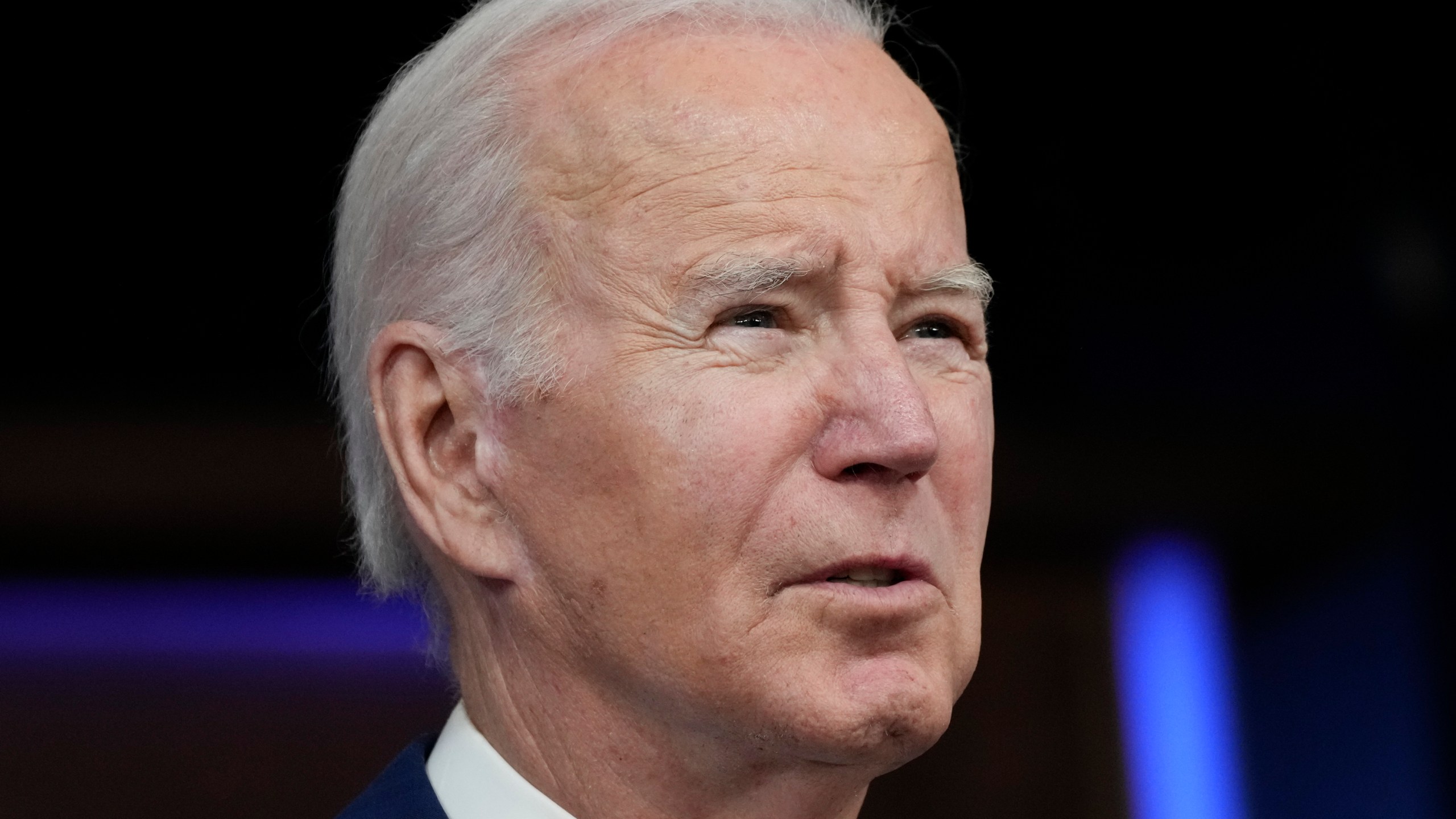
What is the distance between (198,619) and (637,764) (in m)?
1.59

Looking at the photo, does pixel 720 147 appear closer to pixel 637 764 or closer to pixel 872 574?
pixel 872 574

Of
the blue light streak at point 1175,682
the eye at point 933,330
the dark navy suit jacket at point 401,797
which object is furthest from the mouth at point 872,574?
the blue light streak at point 1175,682

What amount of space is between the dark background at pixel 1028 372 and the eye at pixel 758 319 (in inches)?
57.6

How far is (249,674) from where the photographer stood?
316 centimetres

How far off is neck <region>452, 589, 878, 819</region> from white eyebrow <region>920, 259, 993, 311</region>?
1.99 ft

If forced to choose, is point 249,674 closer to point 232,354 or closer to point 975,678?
point 232,354

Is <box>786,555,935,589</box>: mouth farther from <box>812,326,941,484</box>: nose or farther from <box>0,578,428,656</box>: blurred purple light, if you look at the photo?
<box>0,578,428,656</box>: blurred purple light

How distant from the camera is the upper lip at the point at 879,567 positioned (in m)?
1.79

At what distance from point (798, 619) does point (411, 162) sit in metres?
0.82

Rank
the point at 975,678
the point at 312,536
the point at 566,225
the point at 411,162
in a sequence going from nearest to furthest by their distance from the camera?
the point at 566,225, the point at 411,162, the point at 312,536, the point at 975,678

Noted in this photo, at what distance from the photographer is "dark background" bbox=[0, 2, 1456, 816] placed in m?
3.02

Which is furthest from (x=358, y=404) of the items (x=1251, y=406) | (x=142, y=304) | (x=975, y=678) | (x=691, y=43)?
(x=1251, y=406)

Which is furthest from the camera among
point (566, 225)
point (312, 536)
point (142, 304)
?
point (312, 536)

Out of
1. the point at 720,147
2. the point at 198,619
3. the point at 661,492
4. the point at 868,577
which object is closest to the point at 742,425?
the point at 661,492
